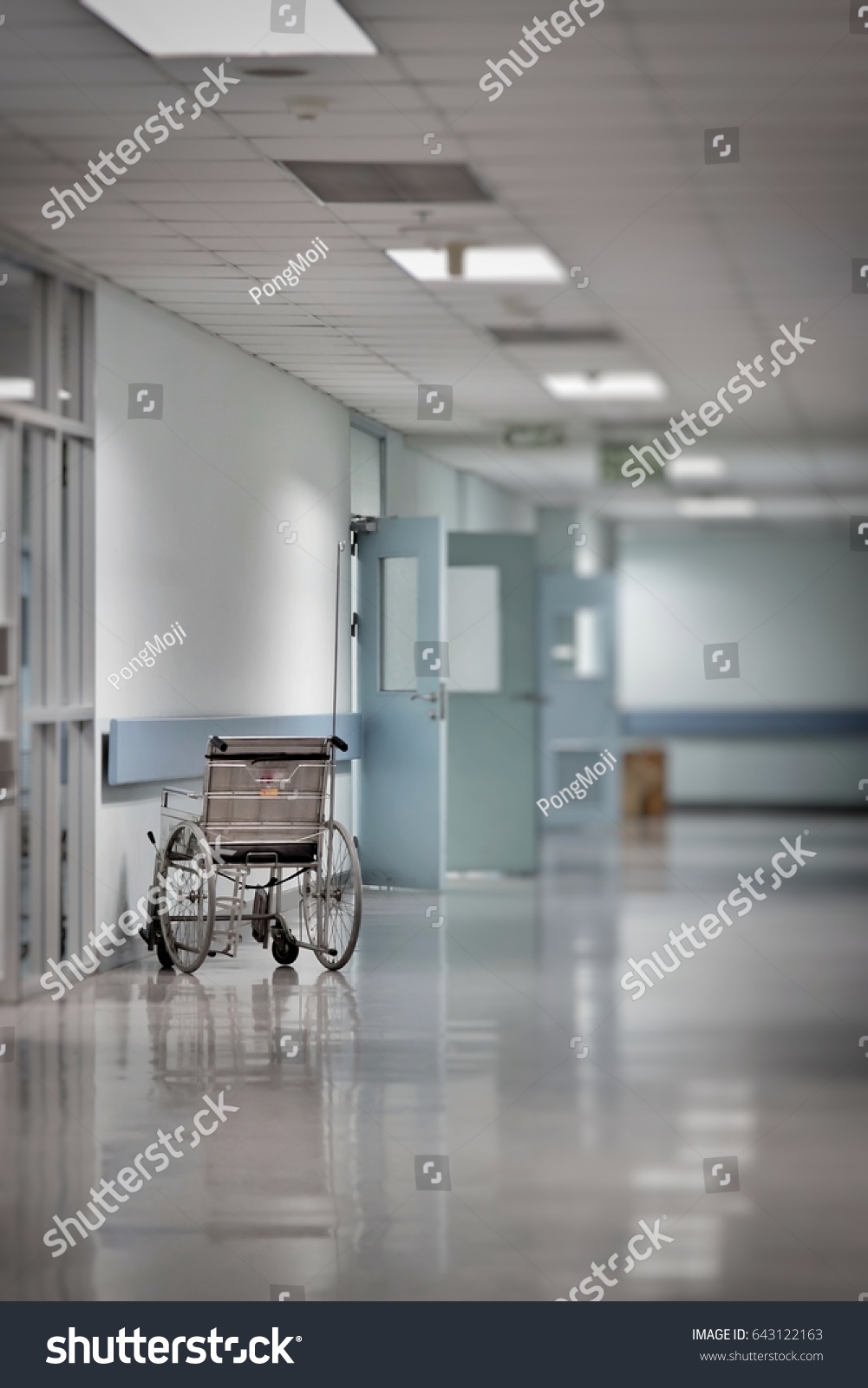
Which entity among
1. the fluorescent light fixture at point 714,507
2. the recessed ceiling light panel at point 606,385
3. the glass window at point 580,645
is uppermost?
the recessed ceiling light panel at point 606,385

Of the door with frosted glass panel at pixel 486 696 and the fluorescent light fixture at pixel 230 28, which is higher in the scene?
the fluorescent light fixture at pixel 230 28

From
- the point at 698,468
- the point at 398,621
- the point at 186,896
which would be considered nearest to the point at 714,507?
the point at 698,468

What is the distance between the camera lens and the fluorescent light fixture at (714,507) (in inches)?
193

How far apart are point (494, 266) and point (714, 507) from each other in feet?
4.87

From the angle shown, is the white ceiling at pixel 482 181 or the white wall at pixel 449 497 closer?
the white ceiling at pixel 482 181

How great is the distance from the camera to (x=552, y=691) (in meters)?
10.1

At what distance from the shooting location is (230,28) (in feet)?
10.5

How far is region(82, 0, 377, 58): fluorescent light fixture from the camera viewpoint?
3.11 meters

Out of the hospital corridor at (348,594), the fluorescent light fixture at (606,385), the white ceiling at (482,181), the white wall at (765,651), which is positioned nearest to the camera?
the hospital corridor at (348,594)

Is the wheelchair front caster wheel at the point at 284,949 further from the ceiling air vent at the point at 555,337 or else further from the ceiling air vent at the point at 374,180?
the ceiling air vent at the point at 374,180

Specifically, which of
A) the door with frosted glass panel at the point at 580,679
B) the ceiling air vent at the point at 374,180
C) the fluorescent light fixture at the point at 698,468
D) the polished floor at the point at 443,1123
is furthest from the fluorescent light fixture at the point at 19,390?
the door with frosted glass panel at the point at 580,679

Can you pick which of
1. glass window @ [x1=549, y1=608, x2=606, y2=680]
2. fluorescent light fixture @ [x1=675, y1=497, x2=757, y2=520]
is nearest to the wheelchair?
fluorescent light fixture @ [x1=675, y1=497, x2=757, y2=520]
